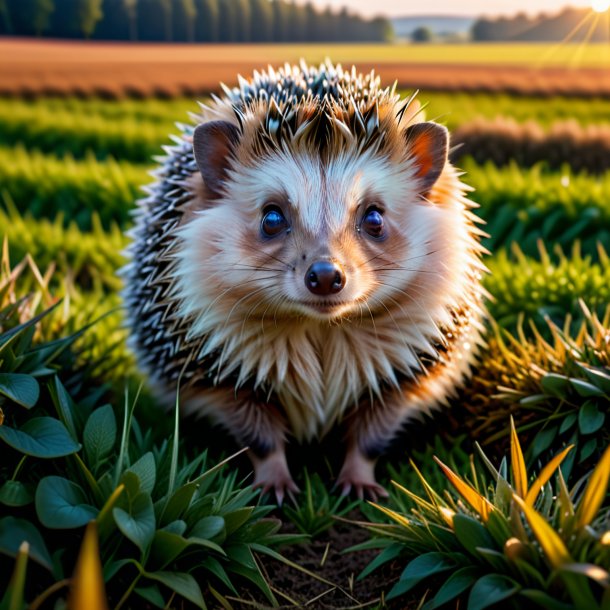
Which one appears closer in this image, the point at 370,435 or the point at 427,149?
the point at 427,149

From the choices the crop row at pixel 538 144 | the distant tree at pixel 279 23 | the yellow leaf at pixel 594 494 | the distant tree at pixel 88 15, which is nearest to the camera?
the yellow leaf at pixel 594 494

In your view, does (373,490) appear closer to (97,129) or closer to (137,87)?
(97,129)

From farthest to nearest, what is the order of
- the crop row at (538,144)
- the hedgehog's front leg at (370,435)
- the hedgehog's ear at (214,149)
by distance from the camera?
the crop row at (538,144) < the hedgehog's front leg at (370,435) < the hedgehog's ear at (214,149)

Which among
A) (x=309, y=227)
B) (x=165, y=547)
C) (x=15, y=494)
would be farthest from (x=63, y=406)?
(x=309, y=227)

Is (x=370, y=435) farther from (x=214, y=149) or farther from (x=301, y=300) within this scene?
(x=214, y=149)

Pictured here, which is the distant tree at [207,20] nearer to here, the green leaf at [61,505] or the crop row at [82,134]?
the crop row at [82,134]

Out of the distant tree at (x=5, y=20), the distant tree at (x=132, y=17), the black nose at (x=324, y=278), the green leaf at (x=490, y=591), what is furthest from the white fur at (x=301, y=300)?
the distant tree at (x=5, y=20)
